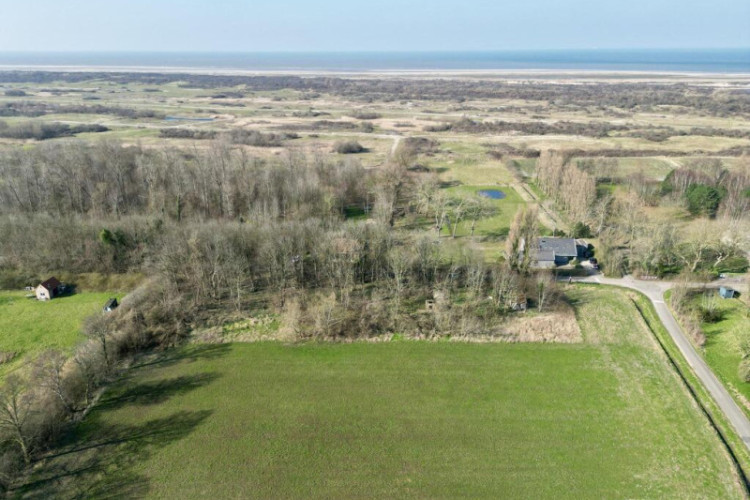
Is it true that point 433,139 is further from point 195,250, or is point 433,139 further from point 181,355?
point 181,355

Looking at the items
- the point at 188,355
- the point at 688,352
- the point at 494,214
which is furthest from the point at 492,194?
the point at 188,355

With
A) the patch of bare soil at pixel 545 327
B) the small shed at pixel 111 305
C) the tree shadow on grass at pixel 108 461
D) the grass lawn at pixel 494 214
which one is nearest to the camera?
the tree shadow on grass at pixel 108 461

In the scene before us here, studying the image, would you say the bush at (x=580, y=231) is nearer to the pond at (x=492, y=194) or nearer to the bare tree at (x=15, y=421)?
the pond at (x=492, y=194)

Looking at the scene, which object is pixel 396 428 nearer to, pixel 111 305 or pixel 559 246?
pixel 111 305

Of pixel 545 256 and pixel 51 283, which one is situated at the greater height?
pixel 545 256

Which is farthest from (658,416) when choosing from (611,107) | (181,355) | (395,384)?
(611,107)

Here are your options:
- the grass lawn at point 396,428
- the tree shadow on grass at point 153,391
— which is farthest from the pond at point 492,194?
the tree shadow on grass at point 153,391
